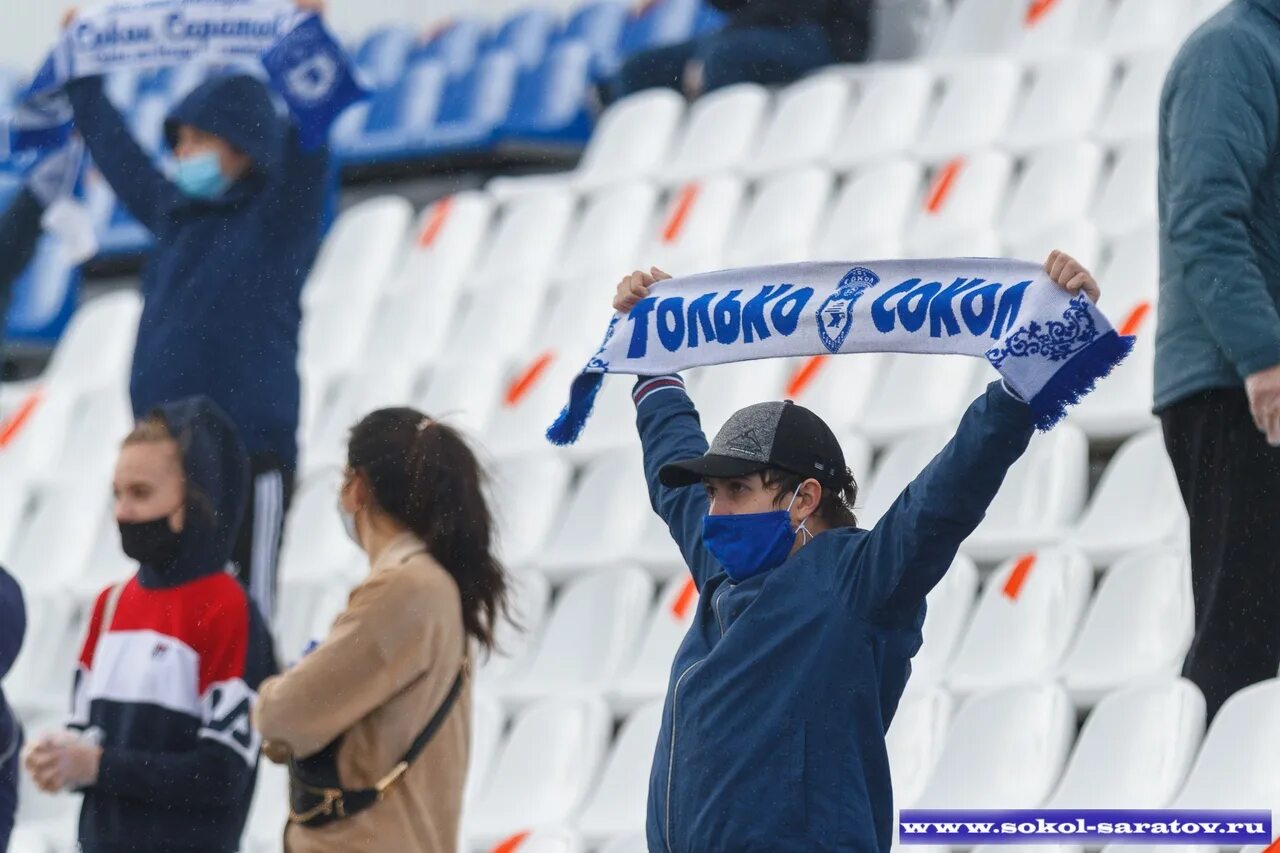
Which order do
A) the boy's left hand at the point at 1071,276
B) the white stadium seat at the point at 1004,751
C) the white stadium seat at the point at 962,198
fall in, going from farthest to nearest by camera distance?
1. the white stadium seat at the point at 962,198
2. the white stadium seat at the point at 1004,751
3. the boy's left hand at the point at 1071,276

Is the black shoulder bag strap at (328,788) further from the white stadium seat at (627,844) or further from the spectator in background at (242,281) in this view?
the spectator in background at (242,281)

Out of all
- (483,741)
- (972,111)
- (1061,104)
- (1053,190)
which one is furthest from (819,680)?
(972,111)

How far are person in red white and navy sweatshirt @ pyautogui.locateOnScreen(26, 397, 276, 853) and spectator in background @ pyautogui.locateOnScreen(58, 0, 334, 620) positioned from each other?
0.75 meters

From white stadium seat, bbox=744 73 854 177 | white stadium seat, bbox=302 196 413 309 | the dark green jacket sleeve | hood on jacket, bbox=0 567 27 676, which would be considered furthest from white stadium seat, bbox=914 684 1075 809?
white stadium seat, bbox=302 196 413 309

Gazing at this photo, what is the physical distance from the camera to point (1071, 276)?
10.9ft

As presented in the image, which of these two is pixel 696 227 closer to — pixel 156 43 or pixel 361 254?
pixel 361 254

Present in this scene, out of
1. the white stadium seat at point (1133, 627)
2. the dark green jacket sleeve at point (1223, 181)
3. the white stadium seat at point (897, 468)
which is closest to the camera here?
the dark green jacket sleeve at point (1223, 181)

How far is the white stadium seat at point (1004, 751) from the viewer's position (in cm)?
483

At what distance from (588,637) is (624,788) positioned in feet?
2.35

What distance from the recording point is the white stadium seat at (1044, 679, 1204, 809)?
446cm

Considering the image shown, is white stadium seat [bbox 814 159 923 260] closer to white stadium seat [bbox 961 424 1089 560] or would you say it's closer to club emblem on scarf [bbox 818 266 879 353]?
white stadium seat [bbox 961 424 1089 560]

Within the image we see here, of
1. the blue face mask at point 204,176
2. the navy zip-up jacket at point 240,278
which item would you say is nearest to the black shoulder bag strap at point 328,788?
the navy zip-up jacket at point 240,278

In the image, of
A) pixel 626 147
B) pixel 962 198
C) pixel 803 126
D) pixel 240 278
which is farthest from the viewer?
pixel 626 147

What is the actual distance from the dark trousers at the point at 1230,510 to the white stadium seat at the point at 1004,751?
754 millimetres
